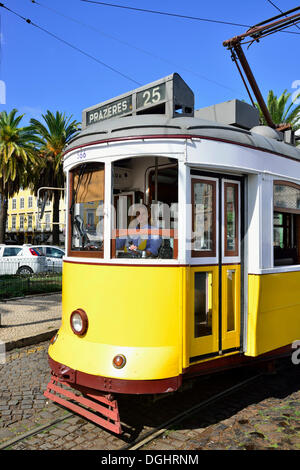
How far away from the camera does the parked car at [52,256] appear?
16.1 meters

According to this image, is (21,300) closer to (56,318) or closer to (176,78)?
(56,318)

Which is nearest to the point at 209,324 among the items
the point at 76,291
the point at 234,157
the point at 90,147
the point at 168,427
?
the point at 168,427

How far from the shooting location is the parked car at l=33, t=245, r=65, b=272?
16109 mm

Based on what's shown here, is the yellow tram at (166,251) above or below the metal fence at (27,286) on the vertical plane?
above

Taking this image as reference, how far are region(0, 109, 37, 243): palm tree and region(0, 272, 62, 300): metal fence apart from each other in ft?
42.6

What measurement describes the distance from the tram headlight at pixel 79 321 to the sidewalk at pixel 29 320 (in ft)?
10.2

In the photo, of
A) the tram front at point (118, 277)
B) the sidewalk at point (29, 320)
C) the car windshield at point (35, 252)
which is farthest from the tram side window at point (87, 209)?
the car windshield at point (35, 252)

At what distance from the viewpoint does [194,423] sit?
13.0ft

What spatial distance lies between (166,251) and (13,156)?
23.1m

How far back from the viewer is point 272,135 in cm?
513

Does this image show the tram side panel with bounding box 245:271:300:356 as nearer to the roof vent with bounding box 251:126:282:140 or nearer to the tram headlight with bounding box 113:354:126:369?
the tram headlight with bounding box 113:354:126:369

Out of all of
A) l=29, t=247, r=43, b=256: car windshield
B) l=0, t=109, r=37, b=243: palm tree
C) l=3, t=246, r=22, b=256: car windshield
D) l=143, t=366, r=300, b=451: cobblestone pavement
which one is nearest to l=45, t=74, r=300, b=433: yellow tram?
l=143, t=366, r=300, b=451: cobblestone pavement

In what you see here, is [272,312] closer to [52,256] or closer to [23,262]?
[23,262]

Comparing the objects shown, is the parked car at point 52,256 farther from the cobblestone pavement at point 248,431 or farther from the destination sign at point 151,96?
the cobblestone pavement at point 248,431
